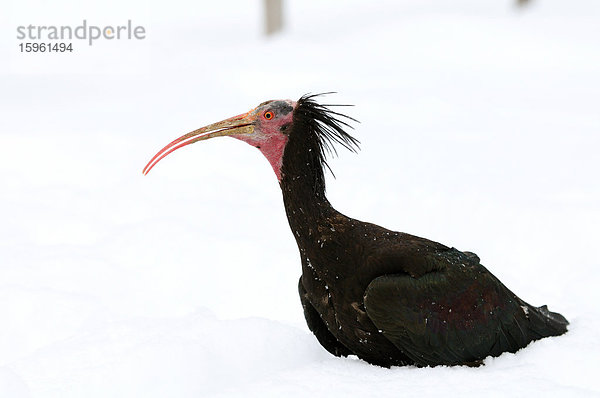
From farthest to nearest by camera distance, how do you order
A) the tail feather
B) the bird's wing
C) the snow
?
the tail feather → the snow → the bird's wing

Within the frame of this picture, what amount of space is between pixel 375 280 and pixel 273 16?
1763 centimetres

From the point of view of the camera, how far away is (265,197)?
10.9m

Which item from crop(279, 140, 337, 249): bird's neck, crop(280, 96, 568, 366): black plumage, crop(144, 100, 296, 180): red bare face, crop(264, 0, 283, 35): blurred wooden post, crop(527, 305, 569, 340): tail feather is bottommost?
crop(527, 305, 569, 340): tail feather

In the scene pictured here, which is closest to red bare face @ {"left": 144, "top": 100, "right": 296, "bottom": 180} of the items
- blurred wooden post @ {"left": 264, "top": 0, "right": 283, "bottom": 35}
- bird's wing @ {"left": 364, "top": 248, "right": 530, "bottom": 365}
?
bird's wing @ {"left": 364, "top": 248, "right": 530, "bottom": 365}

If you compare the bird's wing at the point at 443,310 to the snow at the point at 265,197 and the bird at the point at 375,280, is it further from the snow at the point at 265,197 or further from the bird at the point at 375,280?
the snow at the point at 265,197

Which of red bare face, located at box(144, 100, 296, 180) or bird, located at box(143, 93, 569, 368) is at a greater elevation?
red bare face, located at box(144, 100, 296, 180)

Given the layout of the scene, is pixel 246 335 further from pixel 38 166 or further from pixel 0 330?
pixel 38 166

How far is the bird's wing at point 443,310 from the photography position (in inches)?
189

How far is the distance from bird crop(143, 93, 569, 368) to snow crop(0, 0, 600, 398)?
0.59 ft

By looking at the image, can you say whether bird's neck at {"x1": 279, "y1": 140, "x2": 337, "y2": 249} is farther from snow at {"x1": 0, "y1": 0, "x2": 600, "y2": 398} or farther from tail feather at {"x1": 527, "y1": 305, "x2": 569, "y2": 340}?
tail feather at {"x1": 527, "y1": 305, "x2": 569, "y2": 340}

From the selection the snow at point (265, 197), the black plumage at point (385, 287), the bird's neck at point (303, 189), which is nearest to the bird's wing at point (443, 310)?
the black plumage at point (385, 287)

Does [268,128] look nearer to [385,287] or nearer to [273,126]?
[273,126]

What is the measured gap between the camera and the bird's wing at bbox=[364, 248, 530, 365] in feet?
15.8

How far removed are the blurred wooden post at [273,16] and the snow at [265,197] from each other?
0.39 metres
